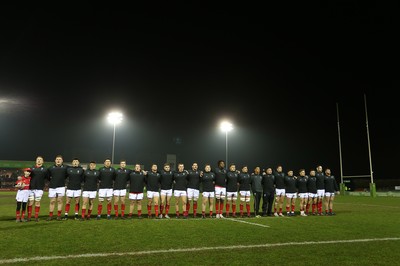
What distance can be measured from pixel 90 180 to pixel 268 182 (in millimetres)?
7035

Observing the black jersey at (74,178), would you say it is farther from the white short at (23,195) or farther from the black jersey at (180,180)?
the black jersey at (180,180)

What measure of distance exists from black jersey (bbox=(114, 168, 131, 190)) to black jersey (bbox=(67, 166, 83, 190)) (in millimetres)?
1250

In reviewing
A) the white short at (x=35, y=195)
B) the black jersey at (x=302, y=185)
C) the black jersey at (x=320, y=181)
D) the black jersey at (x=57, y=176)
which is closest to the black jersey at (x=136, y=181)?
the black jersey at (x=57, y=176)

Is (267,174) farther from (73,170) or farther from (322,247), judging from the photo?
(73,170)

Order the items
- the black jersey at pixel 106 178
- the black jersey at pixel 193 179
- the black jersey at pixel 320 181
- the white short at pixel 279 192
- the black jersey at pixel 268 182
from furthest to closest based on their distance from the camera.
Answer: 1. the black jersey at pixel 320 181
2. the white short at pixel 279 192
3. the black jersey at pixel 268 182
4. the black jersey at pixel 193 179
5. the black jersey at pixel 106 178

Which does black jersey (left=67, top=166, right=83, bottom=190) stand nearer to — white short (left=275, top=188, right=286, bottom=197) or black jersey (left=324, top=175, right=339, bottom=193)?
white short (left=275, top=188, right=286, bottom=197)

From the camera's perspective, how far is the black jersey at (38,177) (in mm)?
10844

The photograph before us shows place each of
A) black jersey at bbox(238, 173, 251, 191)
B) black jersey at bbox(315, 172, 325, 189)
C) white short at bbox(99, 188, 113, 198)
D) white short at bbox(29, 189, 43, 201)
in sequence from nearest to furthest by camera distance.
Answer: white short at bbox(29, 189, 43, 201), white short at bbox(99, 188, 113, 198), black jersey at bbox(238, 173, 251, 191), black jersey at bbox(315, 172, 325, 189)

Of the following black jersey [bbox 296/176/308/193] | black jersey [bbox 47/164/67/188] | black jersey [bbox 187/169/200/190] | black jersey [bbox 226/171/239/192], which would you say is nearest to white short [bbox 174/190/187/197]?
black jersey [bbox 187/169/200/190]

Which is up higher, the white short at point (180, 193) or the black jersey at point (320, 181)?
the black jersey at point (320, 181)

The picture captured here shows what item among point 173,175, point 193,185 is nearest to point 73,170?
point 173,175

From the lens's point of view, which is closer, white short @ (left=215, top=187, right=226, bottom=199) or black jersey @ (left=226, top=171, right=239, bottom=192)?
white short @ (left=215, top=187, right=226, bottom=199)

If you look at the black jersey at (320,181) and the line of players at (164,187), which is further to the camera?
the black jersey at (320,181)

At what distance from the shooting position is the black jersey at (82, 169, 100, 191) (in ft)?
37.8
